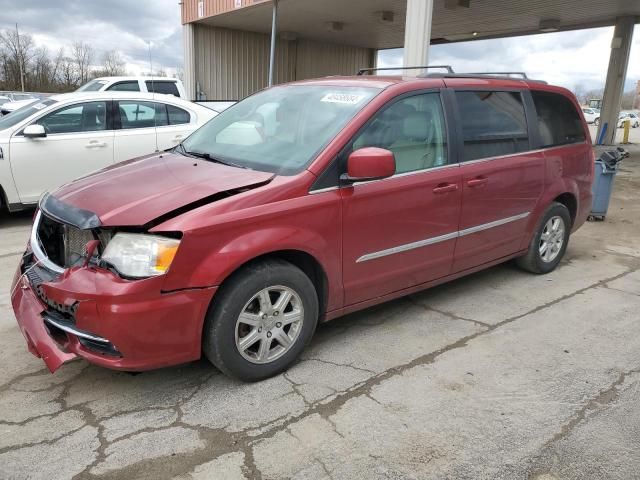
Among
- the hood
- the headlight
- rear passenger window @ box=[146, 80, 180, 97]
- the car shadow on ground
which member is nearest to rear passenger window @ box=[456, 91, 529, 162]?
the hood

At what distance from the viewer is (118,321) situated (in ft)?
8.32

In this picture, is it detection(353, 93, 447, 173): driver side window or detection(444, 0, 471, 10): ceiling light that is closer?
detection(353, 93, 447, 173): driver side window

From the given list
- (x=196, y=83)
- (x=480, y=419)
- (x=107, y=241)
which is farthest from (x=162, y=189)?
(x=196, y=83)

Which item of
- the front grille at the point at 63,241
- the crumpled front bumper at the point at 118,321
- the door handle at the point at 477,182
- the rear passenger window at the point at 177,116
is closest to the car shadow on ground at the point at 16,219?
the rear passenger window at the point at 177,116

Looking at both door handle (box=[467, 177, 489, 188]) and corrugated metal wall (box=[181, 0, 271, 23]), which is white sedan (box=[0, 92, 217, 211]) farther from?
corrugated metal wall (box=[181, 0, 271, 23])

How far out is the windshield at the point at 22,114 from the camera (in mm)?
6586

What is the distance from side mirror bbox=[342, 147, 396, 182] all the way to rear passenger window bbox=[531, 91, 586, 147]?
7.36ft

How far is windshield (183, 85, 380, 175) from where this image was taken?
130 inches

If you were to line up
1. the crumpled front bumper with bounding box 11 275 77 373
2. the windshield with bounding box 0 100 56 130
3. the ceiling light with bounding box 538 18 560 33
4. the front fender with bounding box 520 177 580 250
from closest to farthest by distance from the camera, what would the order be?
the crumpled front bumper with bounding box 11 275 77 373
the front fender with bounding box 520 177 580 250
the windshield with bounding box 0 100 56 130
the ceiling light with bounding box 538 18 560 33

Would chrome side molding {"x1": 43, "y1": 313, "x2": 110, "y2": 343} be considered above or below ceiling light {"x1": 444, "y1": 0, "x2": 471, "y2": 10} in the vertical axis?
below

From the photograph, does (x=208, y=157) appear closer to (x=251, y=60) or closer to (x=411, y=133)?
(x=411, y=133)

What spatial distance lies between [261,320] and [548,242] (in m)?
3.32

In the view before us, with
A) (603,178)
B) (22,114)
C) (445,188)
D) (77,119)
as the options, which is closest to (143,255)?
(445,188)

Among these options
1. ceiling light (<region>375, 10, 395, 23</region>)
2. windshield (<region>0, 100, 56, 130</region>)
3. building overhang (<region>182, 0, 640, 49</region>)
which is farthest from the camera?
ceiling light (<region>375, 10, 395, 23</region>)
